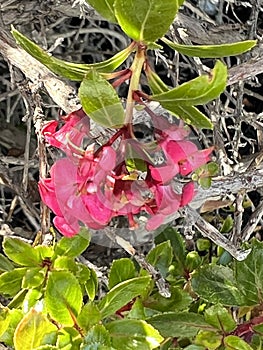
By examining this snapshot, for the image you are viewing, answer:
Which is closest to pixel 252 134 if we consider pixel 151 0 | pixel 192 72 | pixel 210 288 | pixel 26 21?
pixel 192 72

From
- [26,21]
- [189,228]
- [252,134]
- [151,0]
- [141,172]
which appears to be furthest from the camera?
[252,134]

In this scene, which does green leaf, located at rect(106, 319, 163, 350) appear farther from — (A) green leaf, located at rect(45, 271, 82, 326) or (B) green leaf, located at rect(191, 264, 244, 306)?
(B) green leaf, located at rect(191, 264, 244, 306)

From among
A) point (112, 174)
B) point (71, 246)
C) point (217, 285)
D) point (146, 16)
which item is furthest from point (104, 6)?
point (217, 285)

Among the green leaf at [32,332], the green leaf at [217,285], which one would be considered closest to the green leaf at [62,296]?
the green leaf at [32,332]

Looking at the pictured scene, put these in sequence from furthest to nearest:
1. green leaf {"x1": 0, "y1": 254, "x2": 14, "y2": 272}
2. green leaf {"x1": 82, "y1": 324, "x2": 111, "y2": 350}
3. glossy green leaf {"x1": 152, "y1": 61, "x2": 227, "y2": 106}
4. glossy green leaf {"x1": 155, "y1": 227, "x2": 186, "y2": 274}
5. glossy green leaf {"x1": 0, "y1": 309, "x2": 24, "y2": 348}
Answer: glossy green leaf {"x1": 155, "y1": 227, "x2": 186, "y2": 274}
green leaf {"x1": 0, "y1": 254, "x2": 14, "y2": 272}
glossy green leaf {"x1": 0, "y1": 309, "x2": 24, "y2": 348}
green leaf {"x1": 82, "y1": 324, "x2": 111, "y2": 350}
glossy green leaf {"x1": 152, "y1": 61, "x2": 227, "y2": 106}

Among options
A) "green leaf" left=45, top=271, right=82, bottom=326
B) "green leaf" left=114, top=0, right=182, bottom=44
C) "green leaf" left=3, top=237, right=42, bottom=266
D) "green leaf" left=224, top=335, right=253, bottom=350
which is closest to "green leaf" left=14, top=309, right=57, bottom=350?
"green leaf" left=45, top=271, right=82, bottom=326

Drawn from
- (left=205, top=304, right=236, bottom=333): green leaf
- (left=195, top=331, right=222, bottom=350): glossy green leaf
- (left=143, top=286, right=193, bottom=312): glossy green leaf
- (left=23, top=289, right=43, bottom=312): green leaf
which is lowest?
(left=143, top=286, right=193, bottom=312): glossy green leaf

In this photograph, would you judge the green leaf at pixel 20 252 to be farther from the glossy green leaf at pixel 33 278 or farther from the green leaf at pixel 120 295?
the green leaf at pixel 120 295

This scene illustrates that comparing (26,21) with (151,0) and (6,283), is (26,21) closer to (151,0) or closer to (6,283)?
(6,283)
